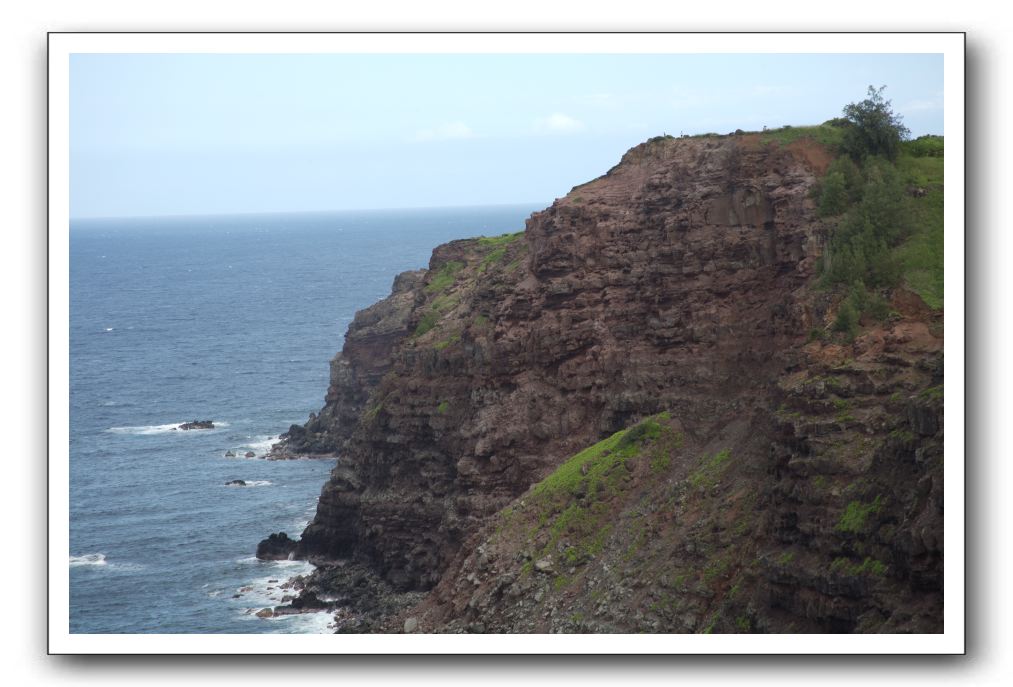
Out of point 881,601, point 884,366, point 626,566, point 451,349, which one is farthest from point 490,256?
point 881,601

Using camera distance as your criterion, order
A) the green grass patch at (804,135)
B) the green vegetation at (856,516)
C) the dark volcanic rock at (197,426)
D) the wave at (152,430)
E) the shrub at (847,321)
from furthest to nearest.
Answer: the dark volcanic rock at (197,426) → the wave at (152,430) → the green grass patch at (804,135) → the shrub at (847,321) → the green vegetation at (856,516)

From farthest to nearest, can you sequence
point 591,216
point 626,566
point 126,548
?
1. point 126,548
2. point 591,216
3. point 626,566

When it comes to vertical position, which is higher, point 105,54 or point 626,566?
point 105,54

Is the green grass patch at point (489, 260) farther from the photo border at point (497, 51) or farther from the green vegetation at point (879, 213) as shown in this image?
the photo border at point (497, 51)

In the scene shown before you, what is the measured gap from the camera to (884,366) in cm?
4191

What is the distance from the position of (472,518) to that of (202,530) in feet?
80.9

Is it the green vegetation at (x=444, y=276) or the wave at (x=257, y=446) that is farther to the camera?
the wave at (x=257, y=446)

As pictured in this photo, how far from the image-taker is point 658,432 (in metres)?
57.4

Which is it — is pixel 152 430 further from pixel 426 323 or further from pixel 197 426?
pixel 426 323

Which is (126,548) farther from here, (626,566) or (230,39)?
(230,39)

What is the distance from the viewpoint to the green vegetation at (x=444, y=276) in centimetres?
8444

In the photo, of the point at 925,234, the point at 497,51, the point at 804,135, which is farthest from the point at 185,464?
the point at 497,51

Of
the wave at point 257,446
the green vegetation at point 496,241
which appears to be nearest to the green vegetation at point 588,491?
the green vegetation at point 496,241

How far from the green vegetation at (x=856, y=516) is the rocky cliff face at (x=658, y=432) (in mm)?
58
